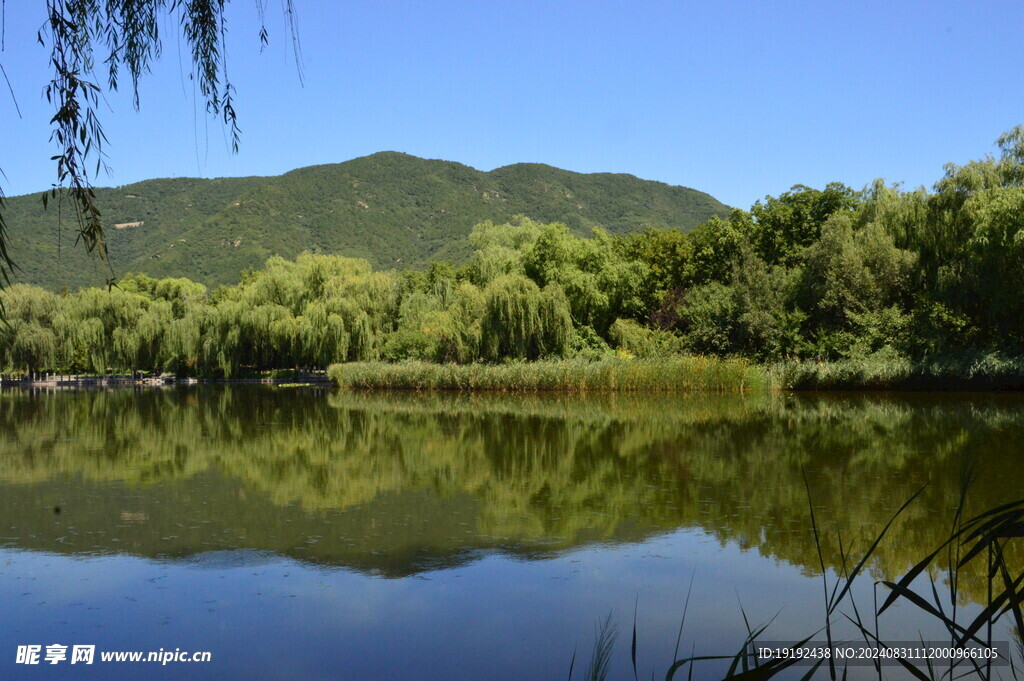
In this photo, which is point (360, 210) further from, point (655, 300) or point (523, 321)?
point (523, 321)

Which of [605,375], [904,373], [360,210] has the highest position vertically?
[360,210]

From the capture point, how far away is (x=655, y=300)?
35.8 meters

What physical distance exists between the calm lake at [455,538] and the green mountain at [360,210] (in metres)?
64.5

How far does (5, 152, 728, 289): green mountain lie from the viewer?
271 feet

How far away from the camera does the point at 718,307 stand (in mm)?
31125

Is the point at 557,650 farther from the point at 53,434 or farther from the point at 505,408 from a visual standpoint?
the point at 505,408

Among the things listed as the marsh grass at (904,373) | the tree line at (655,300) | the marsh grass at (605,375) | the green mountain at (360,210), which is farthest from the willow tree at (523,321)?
the green mountain at (360,210)

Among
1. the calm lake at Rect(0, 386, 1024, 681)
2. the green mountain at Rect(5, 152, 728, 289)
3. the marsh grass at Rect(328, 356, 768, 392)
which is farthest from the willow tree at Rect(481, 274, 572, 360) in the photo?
the green mountain at Rect(5, 152, 728, 289)

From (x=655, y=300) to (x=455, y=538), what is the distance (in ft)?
94.5

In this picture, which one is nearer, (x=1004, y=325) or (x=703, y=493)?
(x=703, y=493)

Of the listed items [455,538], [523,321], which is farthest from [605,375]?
[455,538]

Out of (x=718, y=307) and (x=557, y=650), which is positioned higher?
(x=718, y=307)

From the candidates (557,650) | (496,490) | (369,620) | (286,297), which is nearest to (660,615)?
(557,650)

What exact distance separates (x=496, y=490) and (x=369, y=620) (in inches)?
193
